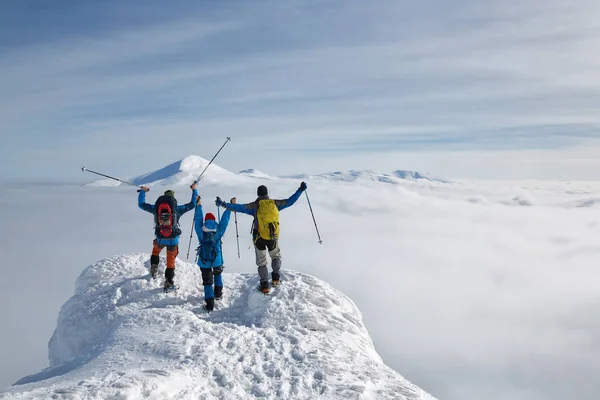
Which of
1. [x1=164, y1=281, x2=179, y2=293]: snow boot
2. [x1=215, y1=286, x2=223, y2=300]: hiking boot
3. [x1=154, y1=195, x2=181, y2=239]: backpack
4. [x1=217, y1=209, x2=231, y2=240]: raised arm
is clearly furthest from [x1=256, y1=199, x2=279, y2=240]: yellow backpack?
[x1=164, y1=281, x2=179, y2=293]: snow boot

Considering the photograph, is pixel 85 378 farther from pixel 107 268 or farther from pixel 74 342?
pixel 107 268

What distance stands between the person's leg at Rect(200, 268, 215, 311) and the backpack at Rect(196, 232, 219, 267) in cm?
25

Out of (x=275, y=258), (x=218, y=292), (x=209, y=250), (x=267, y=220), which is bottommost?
(x=218, y=292)

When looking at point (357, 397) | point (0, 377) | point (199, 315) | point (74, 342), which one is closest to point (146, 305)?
point (199, 315)

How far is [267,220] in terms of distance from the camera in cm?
1224

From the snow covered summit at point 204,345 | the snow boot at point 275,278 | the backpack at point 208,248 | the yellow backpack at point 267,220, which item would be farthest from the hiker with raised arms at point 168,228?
the snow boot at point 275,278

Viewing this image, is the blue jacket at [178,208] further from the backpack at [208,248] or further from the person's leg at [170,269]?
the backpack at [208,248]

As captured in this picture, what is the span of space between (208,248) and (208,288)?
1.16 meters

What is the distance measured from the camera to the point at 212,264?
39.7 feet

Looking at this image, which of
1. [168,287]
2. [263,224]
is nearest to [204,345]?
[263,224]

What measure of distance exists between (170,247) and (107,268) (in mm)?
2972

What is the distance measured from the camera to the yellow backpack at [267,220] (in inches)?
482

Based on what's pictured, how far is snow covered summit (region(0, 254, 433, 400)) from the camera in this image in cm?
746

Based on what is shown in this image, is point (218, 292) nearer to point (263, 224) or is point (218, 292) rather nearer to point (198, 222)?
point (198, 222)
